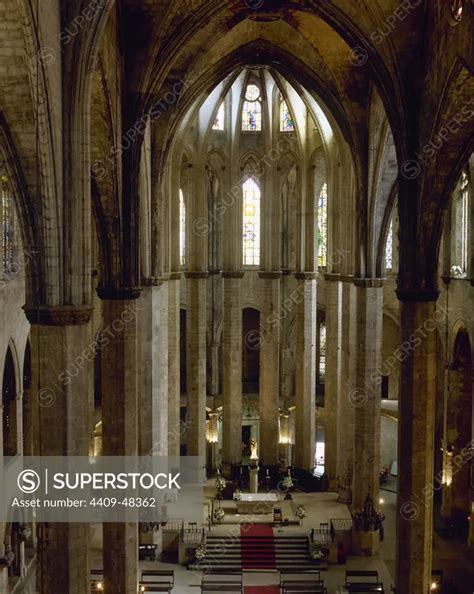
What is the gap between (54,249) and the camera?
43.3ft

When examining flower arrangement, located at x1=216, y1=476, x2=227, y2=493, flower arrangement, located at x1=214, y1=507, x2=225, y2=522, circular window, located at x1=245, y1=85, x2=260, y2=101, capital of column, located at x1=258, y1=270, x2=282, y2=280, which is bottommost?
flower arrangement, located at x1=214, y1=507, x2=225, y2=522

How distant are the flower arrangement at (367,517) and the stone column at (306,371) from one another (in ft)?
21.9

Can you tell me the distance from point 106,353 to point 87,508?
6686 mm

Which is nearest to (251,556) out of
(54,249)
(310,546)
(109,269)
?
(310,546)

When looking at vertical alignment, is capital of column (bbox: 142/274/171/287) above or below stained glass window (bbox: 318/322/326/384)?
above

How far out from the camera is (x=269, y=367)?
33250mm

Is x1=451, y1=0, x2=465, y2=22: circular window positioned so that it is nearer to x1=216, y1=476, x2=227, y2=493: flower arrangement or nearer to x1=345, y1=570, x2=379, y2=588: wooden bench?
x1=345, y1=570, x2=379, y2=588: wooden bench

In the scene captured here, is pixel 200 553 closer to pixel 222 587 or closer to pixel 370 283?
pixel 222 587

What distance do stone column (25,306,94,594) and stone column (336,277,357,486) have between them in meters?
15.6

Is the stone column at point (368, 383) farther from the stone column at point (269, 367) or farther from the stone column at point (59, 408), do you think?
the stone column at point (59, 408)

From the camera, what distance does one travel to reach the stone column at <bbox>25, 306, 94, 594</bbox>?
1308 centimetres

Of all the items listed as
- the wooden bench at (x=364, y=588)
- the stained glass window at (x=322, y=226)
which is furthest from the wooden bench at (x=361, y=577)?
the stained glass window at (x=322, y=226)

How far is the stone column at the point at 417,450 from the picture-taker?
1894 centimetres

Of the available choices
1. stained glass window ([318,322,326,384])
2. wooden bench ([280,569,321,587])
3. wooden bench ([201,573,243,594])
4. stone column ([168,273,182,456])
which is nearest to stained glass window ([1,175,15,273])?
stone column ([168,273,182,456])
